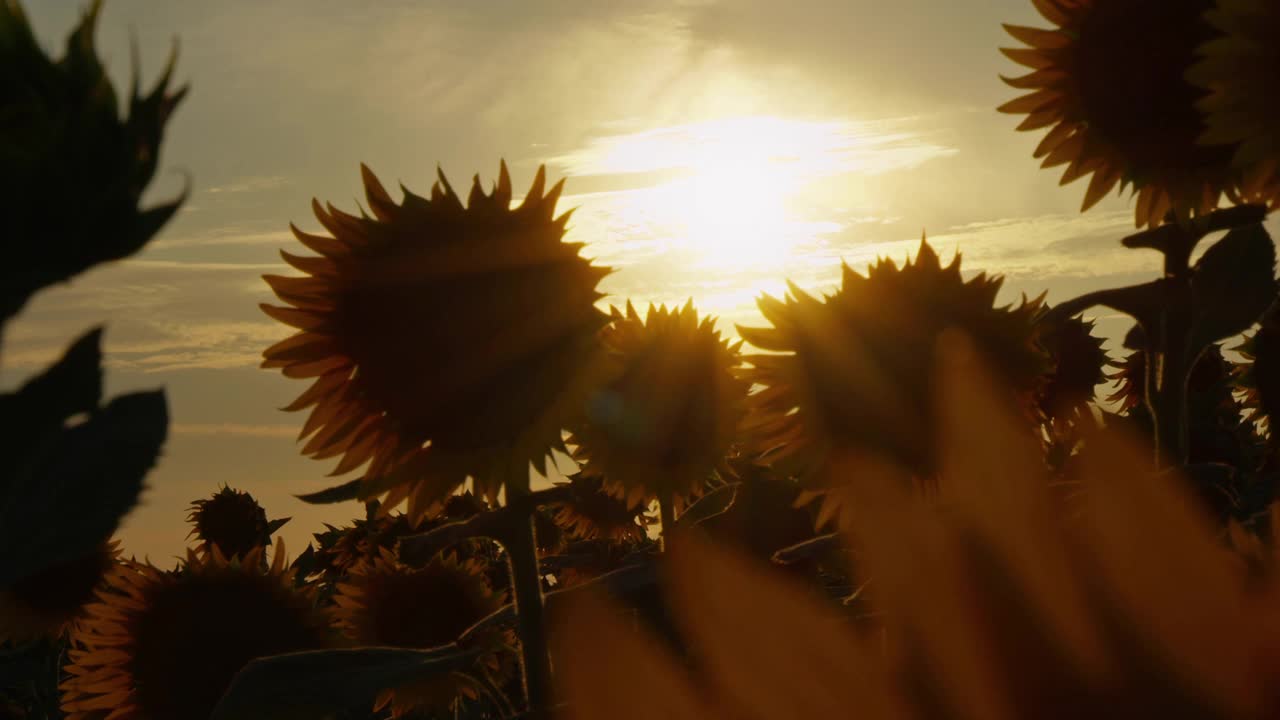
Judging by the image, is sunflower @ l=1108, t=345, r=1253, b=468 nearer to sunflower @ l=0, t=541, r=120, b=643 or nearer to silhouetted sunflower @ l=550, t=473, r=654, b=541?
silhouetted sunflower @ l=550, t=473, r=654, b=541

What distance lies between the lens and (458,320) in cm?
197

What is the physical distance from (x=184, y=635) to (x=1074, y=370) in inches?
120

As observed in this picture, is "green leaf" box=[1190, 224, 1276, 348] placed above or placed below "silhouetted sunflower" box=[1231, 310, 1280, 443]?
above

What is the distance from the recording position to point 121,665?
3268 millimetres

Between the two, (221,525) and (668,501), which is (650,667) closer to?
(668,501)

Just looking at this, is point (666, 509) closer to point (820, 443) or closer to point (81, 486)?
point (820, 443)

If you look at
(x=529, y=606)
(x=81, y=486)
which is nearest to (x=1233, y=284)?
(x=529, y=606)

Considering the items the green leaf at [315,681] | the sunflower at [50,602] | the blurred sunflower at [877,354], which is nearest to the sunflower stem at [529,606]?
the green leaf at [315,681]

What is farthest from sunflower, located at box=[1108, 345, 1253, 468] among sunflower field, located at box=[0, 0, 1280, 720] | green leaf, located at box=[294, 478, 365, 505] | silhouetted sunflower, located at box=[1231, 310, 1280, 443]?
green leaf, located at box=[294, 478, 365, 505]

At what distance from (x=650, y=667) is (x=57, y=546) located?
1310 mm

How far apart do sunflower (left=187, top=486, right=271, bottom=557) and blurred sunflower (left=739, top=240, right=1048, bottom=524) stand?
195 inches

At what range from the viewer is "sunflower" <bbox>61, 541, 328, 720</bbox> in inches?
123

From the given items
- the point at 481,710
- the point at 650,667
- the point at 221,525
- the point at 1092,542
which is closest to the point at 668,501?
the point at 650,667

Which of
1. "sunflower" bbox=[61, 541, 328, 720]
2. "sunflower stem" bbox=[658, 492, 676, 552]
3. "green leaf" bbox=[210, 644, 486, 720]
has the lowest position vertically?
"sunflower" bbox=[61, 541, 328, 720]
